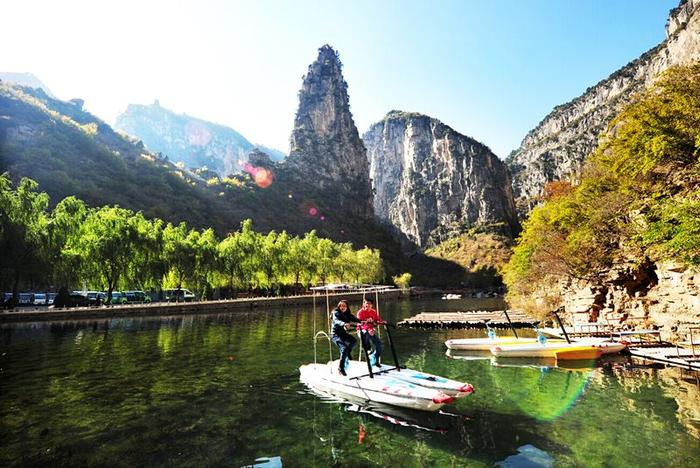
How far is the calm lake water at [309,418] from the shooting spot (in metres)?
10.1

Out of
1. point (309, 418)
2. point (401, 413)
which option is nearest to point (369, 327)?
point (401, 413)

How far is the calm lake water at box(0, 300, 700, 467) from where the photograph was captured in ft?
A: 33.3

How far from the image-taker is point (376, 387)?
1387 centimetres

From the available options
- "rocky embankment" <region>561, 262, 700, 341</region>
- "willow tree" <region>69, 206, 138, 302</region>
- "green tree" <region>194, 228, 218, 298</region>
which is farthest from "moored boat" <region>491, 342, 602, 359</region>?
"green tree" <region>194, 228, 218, 298</region>

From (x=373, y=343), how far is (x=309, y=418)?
4286 mm

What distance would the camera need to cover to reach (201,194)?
150 meters

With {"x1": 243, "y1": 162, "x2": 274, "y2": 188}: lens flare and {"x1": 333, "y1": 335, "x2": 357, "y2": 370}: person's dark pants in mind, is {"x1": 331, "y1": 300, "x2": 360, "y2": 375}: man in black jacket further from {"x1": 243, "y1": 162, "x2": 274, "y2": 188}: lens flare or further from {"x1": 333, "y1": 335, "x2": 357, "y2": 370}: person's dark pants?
{"x1": 243, "y1": 162, "x2": 274, "y2": 188}: lens flare

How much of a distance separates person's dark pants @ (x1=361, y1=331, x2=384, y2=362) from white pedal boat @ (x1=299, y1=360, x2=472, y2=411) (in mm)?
724

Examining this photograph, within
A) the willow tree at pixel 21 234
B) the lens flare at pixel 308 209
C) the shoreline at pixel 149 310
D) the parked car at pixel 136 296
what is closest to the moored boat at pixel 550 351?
the shoreline at pixel 149 310

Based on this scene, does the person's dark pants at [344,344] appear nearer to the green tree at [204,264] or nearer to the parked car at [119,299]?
the green tree at [204,264]

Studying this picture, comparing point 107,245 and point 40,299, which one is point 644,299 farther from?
point 40,299

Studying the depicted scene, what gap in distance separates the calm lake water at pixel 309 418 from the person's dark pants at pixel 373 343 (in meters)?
2.50

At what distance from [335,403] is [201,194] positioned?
488ft

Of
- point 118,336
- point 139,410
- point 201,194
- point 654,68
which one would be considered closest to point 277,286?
point 118,336
